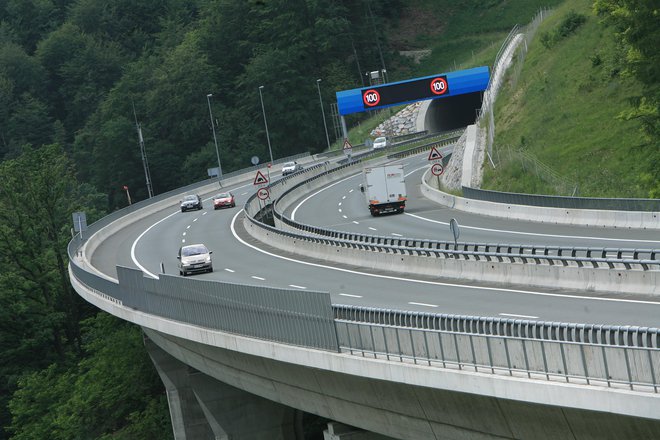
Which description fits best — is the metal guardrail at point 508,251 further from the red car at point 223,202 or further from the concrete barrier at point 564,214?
the red car at point 223,202

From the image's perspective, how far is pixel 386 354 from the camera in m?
20.5

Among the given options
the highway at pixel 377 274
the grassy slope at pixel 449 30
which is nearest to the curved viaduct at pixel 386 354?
the highway at pixel 377 274

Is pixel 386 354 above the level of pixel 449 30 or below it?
below

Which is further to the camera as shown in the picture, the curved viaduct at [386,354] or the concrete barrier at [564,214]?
the concrete barrier at [564,214]

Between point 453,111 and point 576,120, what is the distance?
69.7 metres

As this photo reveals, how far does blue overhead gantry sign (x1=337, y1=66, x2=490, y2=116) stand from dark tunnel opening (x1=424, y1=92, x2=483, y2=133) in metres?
16.5

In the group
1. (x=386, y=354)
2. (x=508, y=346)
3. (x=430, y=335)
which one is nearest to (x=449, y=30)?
(x=386, y=354)

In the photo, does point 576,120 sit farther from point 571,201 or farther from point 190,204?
point 190,204

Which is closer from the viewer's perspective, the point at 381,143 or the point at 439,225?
the point at 439,225

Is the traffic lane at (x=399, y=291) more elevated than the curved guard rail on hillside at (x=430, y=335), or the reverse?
the curved guard rail on hillside at (x=430, y=335)

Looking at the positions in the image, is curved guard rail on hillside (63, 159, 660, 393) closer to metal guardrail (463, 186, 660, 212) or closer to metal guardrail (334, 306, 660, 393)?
metal guardrail (334, 306, 660, 393)

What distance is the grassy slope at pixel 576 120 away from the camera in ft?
170

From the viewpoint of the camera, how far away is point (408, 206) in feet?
219

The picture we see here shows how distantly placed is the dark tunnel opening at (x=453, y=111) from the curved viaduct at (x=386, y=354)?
257 ft
